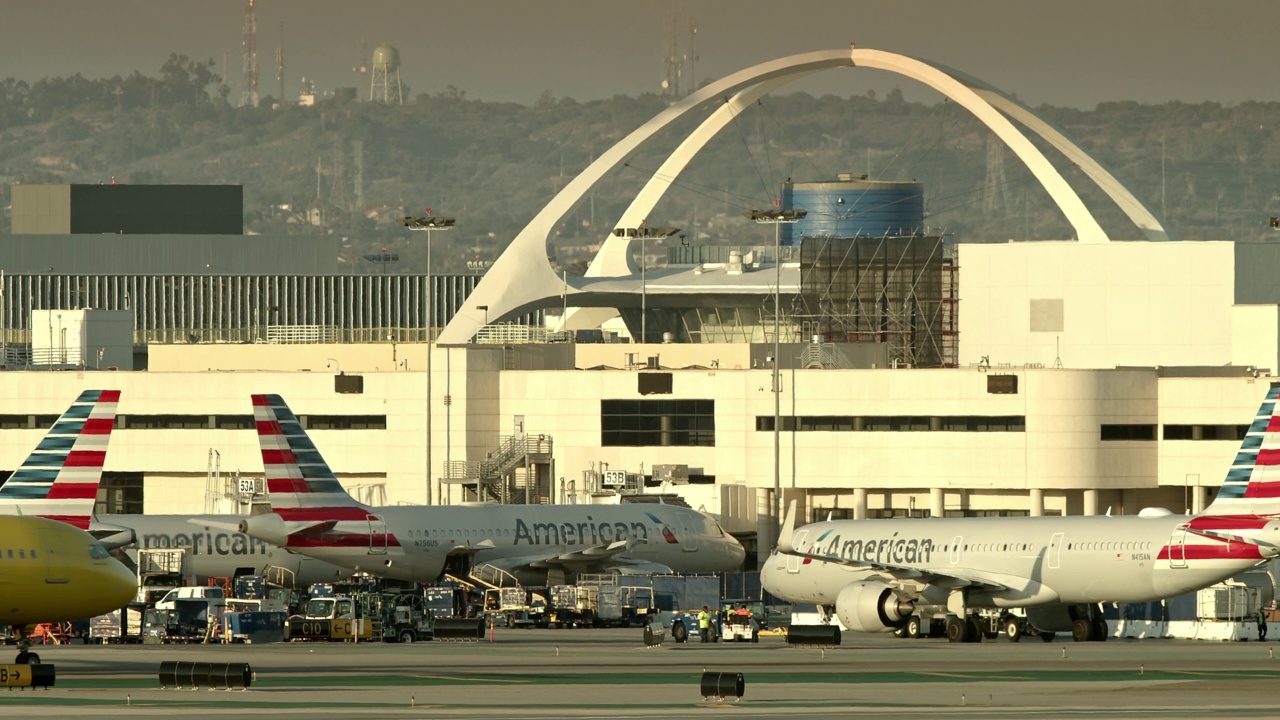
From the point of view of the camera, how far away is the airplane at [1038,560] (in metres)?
63.3

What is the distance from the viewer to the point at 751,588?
10312cm

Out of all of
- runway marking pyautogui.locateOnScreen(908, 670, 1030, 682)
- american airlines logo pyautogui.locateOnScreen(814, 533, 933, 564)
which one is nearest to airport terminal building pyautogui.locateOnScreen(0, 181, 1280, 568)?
american airlines logo pyautogui.locateOnScreen(814, 533, 933, 564)

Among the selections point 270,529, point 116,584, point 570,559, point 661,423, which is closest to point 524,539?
point 570,559

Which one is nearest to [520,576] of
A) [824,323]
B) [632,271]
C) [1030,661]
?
[1030,661]

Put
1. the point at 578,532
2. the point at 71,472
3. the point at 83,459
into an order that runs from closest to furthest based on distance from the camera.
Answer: the point at 71,472, the point at 83,459, the point at 578,532

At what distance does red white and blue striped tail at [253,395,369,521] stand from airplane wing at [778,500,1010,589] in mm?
17284

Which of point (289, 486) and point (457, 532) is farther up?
point (289, 486)

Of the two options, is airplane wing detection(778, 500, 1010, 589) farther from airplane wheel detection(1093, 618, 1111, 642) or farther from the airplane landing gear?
the airplane landing gear

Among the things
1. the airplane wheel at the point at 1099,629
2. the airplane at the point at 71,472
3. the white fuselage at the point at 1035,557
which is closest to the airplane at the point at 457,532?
the airplane at the point at 71,472

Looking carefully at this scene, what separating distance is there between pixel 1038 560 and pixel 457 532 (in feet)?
85.3

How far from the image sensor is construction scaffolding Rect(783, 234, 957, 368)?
14988 cm

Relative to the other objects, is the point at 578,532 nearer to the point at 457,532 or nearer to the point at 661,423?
the point at 457,532

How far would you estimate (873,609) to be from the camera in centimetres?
6875

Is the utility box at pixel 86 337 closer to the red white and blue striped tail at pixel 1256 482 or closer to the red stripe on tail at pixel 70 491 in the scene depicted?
the red stripe on tail at pixel 70 491
